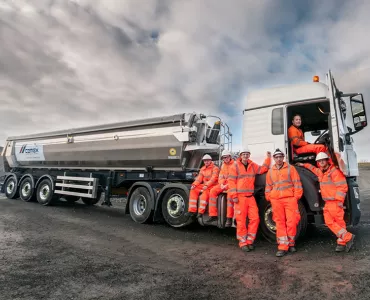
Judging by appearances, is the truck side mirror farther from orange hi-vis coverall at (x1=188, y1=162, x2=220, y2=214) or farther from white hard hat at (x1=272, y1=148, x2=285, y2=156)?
orange hi-vis coverall at (x1=188, y1=162, x2=220, y2=214)

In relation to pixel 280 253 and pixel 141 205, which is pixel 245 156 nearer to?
pixel 280 253

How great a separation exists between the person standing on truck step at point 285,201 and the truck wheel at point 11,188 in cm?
1186

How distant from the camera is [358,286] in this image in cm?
336

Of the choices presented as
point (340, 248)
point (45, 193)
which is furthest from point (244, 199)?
point (45, 193)

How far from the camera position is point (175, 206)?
272 inches

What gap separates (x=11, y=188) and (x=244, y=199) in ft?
39.4

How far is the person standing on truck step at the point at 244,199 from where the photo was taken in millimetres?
5184

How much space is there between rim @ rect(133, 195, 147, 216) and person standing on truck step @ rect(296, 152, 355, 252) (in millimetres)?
4572

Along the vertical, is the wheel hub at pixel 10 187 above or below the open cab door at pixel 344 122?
below

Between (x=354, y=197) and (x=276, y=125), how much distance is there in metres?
1.91

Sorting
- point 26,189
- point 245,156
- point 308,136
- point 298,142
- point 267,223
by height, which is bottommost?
point 267,223

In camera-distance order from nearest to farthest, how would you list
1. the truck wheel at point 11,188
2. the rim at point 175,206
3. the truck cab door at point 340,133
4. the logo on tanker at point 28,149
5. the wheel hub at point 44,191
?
the truck cab door at point 340,133, the rim at point 175,206, the wheel hub at point 44,191, the logo on tanker at point 28,149, the truck wheel at point 11,188

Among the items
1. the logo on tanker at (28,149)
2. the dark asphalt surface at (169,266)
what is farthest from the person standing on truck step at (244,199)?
the logo on tanker at (28,149)

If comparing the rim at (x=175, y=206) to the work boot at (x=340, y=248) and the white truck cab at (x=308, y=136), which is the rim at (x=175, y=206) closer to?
the white truck cab at (x=308, y=136)
